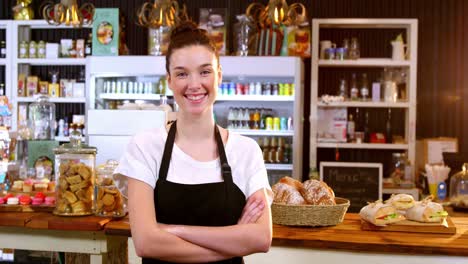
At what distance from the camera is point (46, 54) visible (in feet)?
22.3

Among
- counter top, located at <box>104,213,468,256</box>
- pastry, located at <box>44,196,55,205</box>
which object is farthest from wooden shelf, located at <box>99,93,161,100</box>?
counter top, located at <box>104,213,468,256</box>

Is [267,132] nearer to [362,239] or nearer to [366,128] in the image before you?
[366,128]

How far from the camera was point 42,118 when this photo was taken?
6.25 meters

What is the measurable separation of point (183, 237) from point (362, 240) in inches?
33.2

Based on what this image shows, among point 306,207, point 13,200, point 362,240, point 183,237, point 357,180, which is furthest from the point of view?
point 357,180

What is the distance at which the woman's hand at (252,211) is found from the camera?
1.78m

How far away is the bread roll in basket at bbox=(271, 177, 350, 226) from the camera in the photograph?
2.46 meters

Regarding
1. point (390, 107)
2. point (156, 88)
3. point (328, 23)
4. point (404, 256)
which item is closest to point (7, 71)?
point (156, 88)

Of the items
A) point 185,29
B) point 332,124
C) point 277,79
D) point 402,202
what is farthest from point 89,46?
point 185,29

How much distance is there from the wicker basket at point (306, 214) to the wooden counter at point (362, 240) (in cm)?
2

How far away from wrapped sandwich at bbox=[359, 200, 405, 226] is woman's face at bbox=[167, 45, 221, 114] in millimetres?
1036

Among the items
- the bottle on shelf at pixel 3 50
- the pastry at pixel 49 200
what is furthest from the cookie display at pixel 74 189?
the bottle on shelf at pixel 3 50

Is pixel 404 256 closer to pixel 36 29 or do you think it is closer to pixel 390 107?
pixel 390 107

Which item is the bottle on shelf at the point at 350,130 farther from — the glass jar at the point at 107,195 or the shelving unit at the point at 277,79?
the glass jar at the point at 107,195
